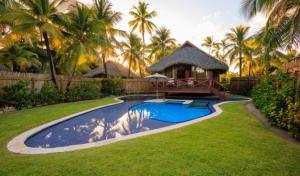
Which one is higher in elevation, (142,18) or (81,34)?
(142,18)

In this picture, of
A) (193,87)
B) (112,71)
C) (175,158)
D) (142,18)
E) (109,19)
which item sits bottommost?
(175,158)

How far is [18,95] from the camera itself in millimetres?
10016

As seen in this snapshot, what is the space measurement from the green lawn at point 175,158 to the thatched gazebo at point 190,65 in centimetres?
1510

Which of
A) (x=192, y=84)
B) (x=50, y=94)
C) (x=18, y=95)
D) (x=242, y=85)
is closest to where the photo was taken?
(x=18, y=95)

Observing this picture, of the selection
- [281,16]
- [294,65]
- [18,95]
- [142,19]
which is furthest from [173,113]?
[142,19]

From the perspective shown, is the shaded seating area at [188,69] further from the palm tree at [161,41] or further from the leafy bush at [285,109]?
the leafy bush at [285,109]

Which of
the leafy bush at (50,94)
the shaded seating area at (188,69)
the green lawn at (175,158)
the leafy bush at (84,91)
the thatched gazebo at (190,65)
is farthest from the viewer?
the thatched gazebo at (190,65)

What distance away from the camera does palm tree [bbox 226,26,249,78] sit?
23.6 metres

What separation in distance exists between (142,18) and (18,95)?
73.9ft

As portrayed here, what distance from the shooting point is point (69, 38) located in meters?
14.3

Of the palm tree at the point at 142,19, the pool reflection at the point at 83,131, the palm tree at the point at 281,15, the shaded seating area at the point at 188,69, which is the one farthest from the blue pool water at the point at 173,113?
the palm tree at the point at 142,19

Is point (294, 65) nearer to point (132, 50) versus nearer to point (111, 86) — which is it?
point (111, 86)

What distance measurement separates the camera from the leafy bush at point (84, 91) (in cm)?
1402

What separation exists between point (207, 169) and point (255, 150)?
1565mm
